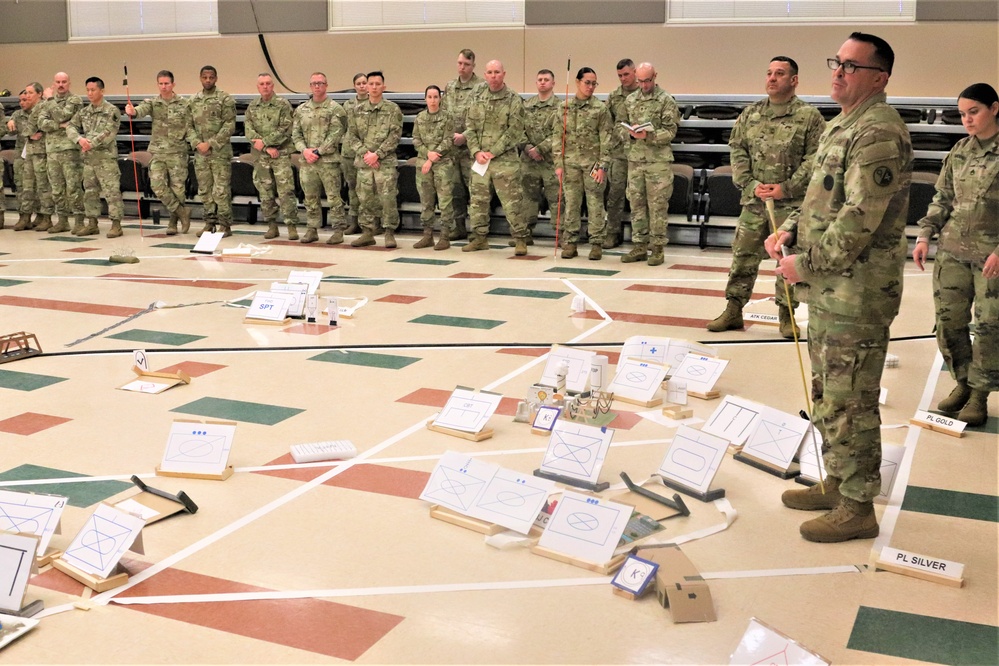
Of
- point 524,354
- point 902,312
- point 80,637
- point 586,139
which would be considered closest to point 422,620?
point 80,637

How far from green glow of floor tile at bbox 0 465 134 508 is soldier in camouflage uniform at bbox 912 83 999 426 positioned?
363 cm

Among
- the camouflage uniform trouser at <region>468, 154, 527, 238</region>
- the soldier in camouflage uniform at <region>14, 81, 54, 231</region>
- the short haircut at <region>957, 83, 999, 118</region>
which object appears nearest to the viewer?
the short haircut at <region>957, 83, 999, 118</region>

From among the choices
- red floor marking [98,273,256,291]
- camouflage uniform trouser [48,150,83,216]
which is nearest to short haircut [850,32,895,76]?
red floor marking [98,273,256,291]

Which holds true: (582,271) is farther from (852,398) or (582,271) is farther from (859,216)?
(859,216)

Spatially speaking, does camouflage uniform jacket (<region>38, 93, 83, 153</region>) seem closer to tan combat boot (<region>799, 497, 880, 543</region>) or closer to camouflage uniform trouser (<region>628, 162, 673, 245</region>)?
camouflage uniform trouser (<region>628, 162, 673, 245</region>)

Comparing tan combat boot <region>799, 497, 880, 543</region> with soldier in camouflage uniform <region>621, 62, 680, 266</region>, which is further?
soldier in camouflage uniform <region>621, 62, 680, 266</region>

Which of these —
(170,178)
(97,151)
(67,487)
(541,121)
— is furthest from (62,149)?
(67,487)

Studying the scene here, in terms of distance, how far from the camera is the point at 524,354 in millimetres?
5812

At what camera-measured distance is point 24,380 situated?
5.23 metres

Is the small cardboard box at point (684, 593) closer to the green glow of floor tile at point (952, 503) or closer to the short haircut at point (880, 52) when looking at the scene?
the green glow of floor tile at point (952, 503)

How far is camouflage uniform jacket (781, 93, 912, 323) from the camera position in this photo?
298 cm

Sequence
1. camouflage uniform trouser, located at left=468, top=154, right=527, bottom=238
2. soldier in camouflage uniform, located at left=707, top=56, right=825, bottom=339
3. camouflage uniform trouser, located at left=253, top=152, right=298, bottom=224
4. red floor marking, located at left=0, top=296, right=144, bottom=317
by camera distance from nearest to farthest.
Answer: soldier in camouflage uniform, located at left=707, top=56, right=825, bottom=339, red floor marking, located at left=0, top=296, right=144, bottom=317, camouflage uniform trouser, located at left=468, top=154, right=527, bottom=238, camouflage uniform trouser, located at left=253, top=152, right=298, bottom=224

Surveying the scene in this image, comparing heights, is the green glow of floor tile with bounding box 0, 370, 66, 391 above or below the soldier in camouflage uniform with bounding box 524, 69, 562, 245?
below

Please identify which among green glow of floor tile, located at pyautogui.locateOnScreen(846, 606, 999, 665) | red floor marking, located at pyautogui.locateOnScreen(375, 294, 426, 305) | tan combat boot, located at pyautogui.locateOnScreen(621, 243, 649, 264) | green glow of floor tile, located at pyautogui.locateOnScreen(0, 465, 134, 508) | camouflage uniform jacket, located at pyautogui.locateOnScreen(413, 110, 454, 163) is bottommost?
green glow of floor tile, located at pyautogui.locateOnScreen(846, 606, 999, 665)
